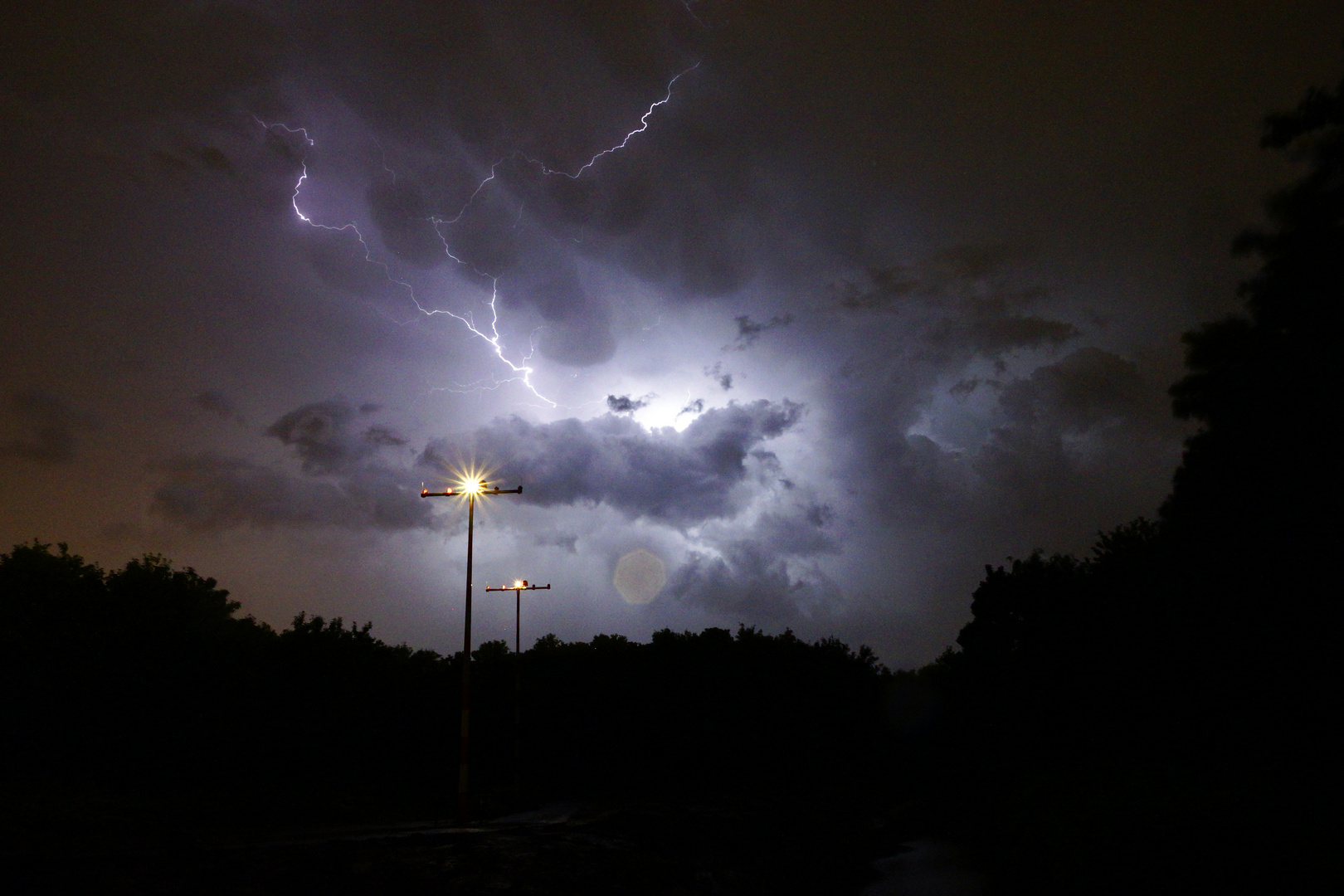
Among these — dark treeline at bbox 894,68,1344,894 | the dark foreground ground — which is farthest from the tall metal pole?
dark treeline at bbox 894,68,1344,894

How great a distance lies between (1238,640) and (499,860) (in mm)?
19138

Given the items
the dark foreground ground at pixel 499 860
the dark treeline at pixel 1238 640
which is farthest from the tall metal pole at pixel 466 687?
the dark treeline at pixel 1238 640

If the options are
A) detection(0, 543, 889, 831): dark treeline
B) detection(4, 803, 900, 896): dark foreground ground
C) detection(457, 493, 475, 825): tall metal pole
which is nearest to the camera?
detection(4, 803, 900, 896): dark foreground ground

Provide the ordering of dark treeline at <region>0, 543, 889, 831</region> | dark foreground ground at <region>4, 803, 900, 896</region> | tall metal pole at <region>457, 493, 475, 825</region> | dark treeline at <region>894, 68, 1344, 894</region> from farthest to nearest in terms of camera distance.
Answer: dark treeline at <region>0, 543, 889, 831</region> → tall metal pole at <region>457, 493, 475, 825</region> → dark treeline at <region>894, 68, 1344, 894</region> → dark foreground ground at <region>4, 803, 900, 896</region>

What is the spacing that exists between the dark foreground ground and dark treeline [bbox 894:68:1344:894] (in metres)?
7.64

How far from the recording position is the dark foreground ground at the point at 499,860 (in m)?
12.2

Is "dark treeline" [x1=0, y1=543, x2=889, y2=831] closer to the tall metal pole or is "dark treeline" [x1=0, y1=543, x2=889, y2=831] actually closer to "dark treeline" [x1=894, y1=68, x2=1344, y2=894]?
the tall metal pole

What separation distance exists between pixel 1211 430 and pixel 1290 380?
103 inches

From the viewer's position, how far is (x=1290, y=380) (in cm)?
1481

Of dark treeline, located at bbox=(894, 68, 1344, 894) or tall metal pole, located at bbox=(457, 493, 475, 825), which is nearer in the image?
dark treeline, located at bbox=(894, 68, 1344, 894)

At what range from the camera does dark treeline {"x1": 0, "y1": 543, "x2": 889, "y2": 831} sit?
3178cm

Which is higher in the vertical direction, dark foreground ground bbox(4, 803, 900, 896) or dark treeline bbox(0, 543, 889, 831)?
dark treeline bbox(0, 543, 889, 831)

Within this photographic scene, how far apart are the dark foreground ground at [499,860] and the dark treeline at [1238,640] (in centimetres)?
764

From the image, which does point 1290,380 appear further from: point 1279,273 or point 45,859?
point 45,859
